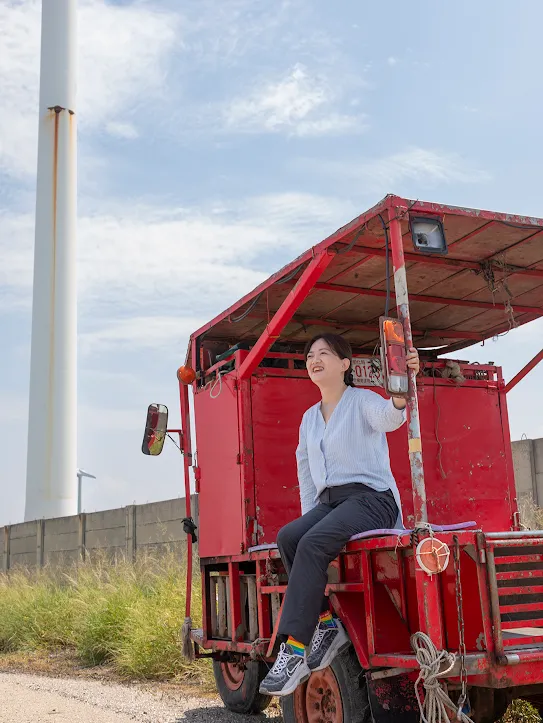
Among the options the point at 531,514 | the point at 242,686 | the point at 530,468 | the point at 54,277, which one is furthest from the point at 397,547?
the point at 54,277

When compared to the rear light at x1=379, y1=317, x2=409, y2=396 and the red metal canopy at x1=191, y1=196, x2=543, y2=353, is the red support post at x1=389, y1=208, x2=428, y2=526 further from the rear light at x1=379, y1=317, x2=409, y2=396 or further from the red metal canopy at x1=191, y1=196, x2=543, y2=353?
the red metal canopy at x1=191, y1=196, x2=543, y2=353

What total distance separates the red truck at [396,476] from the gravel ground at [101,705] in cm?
35

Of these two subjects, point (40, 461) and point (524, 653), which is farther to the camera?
point (40, 461)

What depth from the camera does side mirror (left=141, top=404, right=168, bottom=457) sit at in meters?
7.26

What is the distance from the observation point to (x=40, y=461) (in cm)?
2262

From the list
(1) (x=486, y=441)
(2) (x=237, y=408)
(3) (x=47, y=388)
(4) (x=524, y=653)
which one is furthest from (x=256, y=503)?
(3) (x=47, y=388)

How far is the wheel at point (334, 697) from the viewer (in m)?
4.37

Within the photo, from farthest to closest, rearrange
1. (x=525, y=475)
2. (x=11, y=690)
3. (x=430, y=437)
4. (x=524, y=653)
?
(x=525, y=475) → (x=11, y=690) → (x=430, y=437) → (x=524, y=653)

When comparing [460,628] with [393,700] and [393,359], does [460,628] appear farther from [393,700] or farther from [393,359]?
[393,359]

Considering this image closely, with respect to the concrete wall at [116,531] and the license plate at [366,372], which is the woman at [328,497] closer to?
the license plate at [366,372]

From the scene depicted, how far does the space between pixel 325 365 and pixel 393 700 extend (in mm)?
1896

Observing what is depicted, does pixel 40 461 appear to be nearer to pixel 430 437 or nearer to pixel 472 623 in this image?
pixel 430 437

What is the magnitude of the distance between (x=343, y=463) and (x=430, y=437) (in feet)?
7.75

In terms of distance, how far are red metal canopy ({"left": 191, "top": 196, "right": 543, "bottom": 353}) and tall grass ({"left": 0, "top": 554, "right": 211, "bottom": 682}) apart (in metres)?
3.58
